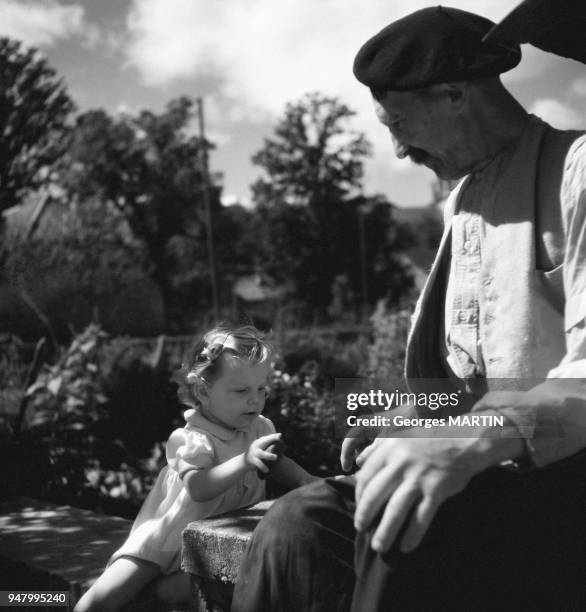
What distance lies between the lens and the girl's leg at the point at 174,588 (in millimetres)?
2689

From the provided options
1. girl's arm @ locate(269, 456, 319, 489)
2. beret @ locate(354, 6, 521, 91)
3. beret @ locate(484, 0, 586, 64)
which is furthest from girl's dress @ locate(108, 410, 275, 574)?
beret @ locate(484, 0, 586, 64)

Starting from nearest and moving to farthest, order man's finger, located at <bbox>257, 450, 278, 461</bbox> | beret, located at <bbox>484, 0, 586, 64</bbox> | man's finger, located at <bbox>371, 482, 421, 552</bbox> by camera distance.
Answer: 1. man's finger, located at <bbox>371, 482, 421, 552</bbox>
2. beret, located at <bbox>484, 0, 586, 64</bbox>
3. man's finger, located at <bbox>257, 450, 278, 461</bbox>

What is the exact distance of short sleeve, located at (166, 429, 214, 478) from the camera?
2.72 m

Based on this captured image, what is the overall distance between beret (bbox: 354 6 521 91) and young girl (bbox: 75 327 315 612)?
1.40 m

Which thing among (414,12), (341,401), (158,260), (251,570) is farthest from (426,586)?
(158,260)

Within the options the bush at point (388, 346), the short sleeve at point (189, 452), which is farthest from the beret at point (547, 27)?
the bush at point (388, 346)

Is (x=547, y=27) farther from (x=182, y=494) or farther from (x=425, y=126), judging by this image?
(x=182, y=494)

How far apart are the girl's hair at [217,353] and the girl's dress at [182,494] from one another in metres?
0.13

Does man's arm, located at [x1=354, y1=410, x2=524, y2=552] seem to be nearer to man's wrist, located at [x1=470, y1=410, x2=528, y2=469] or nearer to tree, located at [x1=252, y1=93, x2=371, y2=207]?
man's wrist, located at [x1=470, y1=410, x2=528, y2=469]

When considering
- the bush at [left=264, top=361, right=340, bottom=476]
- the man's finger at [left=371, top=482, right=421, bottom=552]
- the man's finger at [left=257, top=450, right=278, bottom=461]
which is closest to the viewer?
the man's finger at [left=371, top=482, right=421, bottom=552]

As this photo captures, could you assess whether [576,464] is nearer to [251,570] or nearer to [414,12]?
[251,570]

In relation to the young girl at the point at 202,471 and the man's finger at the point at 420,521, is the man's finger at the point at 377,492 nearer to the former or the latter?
the man's finger at the point at 420,521

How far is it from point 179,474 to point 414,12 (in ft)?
5.73

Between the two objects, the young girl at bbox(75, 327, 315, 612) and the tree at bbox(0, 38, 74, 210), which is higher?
the tree at bbox(0, 38, 74, 210)
